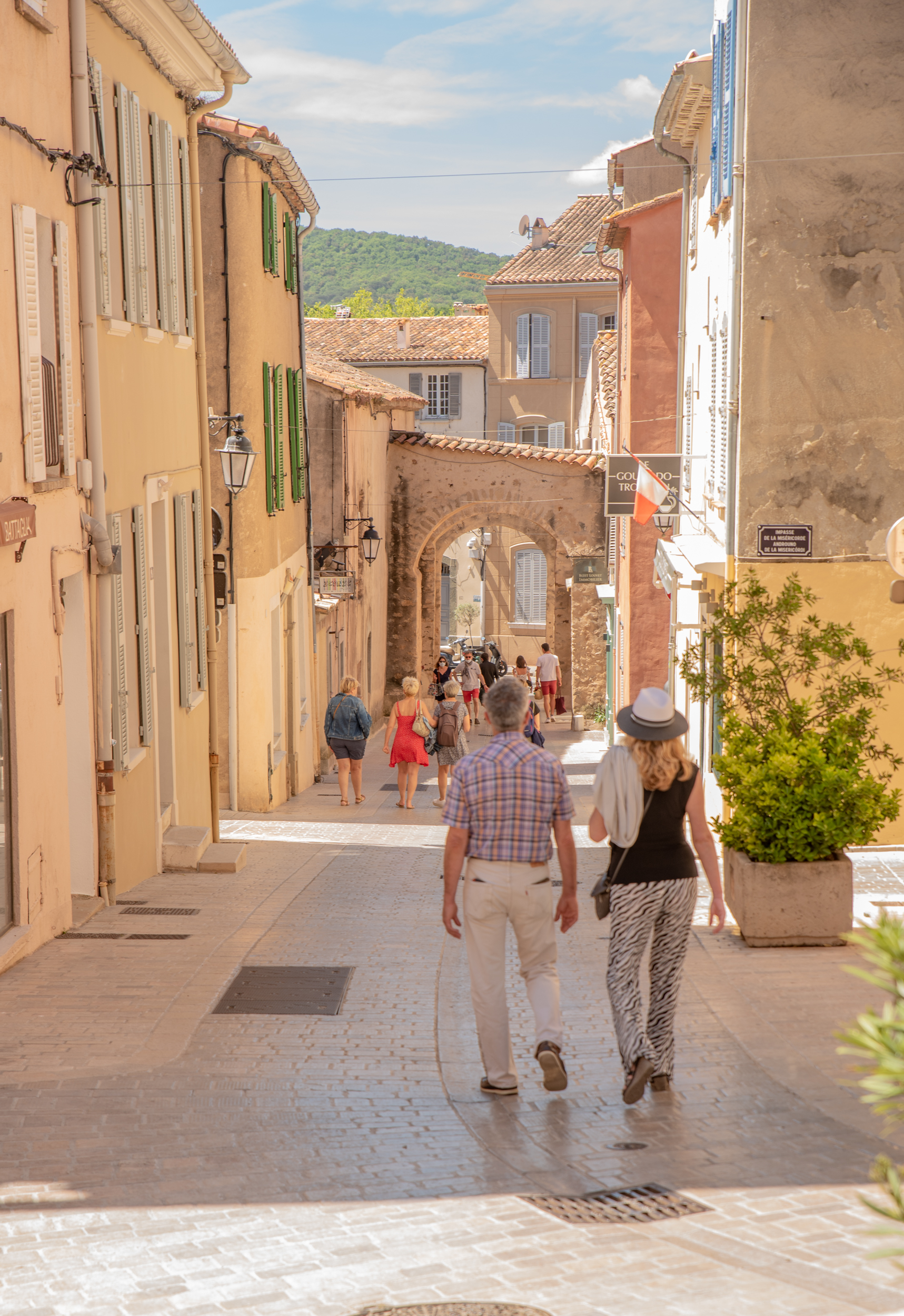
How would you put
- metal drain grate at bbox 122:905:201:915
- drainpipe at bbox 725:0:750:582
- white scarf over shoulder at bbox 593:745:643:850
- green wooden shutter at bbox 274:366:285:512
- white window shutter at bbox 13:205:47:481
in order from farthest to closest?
green wooden shutter at bbox 274:366:285:512 < drainpipe at bbox 725:0:750:582 < metal drain grate at bbox 122:905:201:915 < white window shutter at bbox 13:205:47:481 < white scarf over shoulder at bbox 593:745:643:850

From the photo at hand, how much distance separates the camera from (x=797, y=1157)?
493 cm

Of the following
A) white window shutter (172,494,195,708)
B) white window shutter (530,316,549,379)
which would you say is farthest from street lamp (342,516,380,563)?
white window shutter (530,316,549,379)

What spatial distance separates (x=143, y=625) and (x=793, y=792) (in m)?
5.27

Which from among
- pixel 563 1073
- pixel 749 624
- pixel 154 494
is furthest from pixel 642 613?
pixel 563 1073

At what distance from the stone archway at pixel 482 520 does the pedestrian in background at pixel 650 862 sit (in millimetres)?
25577

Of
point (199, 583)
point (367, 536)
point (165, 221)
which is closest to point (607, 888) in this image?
point (165, 221)

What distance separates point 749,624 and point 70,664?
4254 mm

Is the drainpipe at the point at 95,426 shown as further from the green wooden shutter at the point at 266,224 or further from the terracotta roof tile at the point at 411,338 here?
the terracotta roof tile at the point at 411,338

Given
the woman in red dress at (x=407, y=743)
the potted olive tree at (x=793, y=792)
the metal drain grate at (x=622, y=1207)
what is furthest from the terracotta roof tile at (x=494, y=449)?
the metal drain grate at (x=622, y=1207)

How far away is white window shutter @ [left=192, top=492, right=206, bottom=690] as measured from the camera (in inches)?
541

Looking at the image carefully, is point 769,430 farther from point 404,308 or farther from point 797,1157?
point 404,308

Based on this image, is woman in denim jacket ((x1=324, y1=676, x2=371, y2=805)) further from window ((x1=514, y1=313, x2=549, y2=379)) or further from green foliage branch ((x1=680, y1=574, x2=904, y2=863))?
window ((x1=514, y1=313, x2=549, y2=379))

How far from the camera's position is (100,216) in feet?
33.0

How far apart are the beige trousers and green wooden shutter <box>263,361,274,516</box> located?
502 inches
